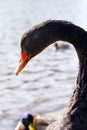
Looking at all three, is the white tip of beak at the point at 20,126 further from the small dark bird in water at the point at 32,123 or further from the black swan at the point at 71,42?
the black swan at the point at 71,42

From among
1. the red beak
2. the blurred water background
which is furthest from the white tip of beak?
the red beak

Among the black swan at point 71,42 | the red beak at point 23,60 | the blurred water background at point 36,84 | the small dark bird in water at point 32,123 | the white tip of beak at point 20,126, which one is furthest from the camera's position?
the blurred water background at point 36,84

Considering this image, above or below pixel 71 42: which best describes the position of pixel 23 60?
below

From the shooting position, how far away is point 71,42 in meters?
4.24

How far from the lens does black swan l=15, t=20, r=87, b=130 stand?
4.11 meters

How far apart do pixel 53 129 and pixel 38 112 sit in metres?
6.41

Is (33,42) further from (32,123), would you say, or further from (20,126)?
(32,123)

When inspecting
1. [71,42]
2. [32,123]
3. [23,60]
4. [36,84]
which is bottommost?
[32,123]

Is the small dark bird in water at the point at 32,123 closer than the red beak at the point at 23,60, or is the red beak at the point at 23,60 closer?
the red beak at the point at 23,60

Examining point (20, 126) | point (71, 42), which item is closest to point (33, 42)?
point (71, 42)

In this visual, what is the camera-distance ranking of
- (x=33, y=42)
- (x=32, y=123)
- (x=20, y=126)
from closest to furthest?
(x=33, y=42), (x=20, y=126), (x=32, y=123)

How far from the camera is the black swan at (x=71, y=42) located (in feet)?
13.5

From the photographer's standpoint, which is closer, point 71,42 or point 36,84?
point 71,42

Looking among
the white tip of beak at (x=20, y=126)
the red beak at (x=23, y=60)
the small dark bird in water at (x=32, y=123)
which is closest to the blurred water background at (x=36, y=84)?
the white tip of beak at (x=20, y=126)
